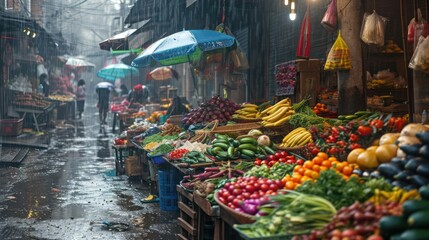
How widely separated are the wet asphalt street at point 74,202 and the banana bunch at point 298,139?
2306 millimetres

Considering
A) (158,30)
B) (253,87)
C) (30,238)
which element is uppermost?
(158,30)

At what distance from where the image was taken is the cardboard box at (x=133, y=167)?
12.8 meters

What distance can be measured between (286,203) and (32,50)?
25632 millimetres

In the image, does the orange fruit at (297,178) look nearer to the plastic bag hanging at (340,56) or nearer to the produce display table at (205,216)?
the produce display table at (205,216)

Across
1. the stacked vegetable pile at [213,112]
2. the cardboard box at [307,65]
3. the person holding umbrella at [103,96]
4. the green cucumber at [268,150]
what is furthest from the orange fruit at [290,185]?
the person holding umbrella at [103,96]

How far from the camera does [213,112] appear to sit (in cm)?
1119

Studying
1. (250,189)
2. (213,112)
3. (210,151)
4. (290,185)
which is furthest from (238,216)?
(213,112)

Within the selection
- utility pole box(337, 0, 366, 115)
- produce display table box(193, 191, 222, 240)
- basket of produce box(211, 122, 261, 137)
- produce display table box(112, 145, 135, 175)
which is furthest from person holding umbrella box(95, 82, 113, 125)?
produce display table box(193, 191, 222, 240)

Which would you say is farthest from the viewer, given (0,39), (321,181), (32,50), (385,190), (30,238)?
(32,50)

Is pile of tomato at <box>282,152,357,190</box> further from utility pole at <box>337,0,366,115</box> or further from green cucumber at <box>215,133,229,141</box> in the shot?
green cucumber at <box>215,133,229,141</box>

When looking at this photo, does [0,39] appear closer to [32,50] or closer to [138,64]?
[32,50]

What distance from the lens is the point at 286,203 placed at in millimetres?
4301

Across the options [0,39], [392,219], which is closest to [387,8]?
[392,219]

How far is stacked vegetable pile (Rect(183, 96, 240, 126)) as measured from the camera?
435 inches
